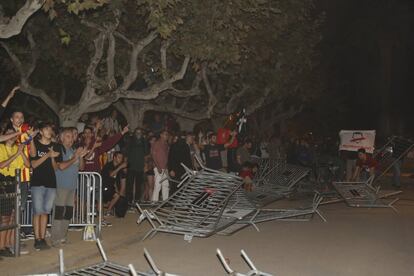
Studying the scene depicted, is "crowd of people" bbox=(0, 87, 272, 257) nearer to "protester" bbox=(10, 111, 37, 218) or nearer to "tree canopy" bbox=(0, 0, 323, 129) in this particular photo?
"protester" bbox=(10, 111, 37, 218)

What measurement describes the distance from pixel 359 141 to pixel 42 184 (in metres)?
16.0

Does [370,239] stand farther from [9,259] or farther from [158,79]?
[158,79]

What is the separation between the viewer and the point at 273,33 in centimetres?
2020

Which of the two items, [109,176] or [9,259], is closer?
[9,259]

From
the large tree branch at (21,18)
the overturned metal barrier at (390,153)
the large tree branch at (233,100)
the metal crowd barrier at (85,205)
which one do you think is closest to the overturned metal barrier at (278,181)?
the overturned metal barrier at (390,153)

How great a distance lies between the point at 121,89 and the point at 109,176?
3.07 metres

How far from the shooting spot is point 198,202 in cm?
1105

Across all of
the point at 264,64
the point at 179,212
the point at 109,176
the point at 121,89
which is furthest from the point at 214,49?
the point at 264,64

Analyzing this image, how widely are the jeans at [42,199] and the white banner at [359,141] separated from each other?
15.6m

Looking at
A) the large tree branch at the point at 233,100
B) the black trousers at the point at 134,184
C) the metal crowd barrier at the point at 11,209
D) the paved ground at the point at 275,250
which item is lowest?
the paved ground at the point at 275,250

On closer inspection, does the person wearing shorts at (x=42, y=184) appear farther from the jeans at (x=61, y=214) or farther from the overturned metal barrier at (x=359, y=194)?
the overturned metal barrier at (x=359, y=194)

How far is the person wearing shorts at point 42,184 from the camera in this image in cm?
959

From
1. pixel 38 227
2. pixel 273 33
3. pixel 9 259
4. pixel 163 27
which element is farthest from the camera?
pixel 273 33

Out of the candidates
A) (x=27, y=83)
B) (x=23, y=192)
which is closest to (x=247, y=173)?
(x=27, y=83)
